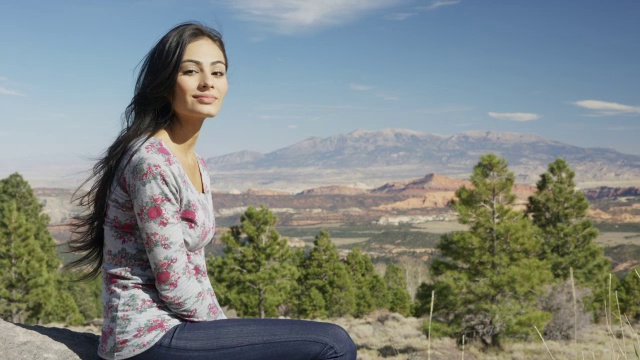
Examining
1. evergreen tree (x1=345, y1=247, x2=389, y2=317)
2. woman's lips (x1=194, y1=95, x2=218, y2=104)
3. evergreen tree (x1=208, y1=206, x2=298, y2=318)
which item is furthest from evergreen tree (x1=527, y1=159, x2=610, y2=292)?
woman's lips (x1=194, y1=95, x2=218, y2=104)

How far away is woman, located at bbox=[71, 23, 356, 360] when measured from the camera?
2289 mm

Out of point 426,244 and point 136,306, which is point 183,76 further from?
point 426,244

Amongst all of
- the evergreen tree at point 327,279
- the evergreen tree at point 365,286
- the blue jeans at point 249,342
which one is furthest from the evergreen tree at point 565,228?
the blue jeans at point 249,342

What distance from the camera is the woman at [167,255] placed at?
229 cm

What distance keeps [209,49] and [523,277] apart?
55.1 feet

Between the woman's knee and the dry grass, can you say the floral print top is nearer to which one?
the woman's knee

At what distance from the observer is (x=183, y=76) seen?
2.60m

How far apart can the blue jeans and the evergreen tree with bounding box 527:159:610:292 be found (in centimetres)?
2583

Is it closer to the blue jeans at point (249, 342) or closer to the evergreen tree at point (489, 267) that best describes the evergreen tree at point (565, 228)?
the evergreen tree at point (489, 267)

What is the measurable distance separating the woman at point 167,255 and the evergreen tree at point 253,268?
24.1 m

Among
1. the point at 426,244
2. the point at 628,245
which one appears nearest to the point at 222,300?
the point at 628,245

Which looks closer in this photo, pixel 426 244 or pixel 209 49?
pixel 209 49

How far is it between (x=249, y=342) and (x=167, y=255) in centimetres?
51

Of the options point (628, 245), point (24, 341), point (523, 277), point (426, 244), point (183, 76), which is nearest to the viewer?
point (183, 76)
